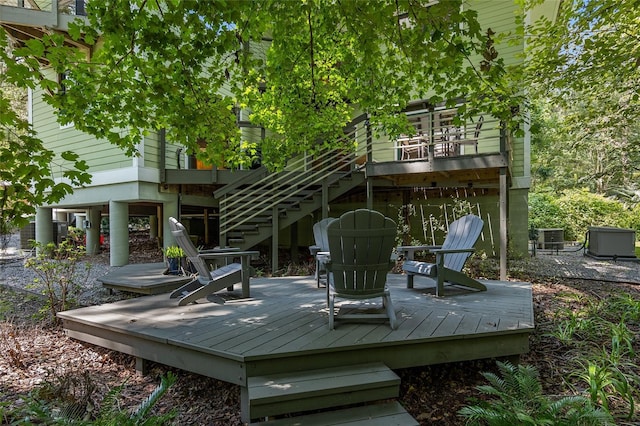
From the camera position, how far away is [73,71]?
149 inches

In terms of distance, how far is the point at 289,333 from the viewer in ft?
10.1

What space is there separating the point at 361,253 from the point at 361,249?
1.5 inches

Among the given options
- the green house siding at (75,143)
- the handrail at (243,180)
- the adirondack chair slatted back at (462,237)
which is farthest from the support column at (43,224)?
the adirondack chair slatted back at (462,237)

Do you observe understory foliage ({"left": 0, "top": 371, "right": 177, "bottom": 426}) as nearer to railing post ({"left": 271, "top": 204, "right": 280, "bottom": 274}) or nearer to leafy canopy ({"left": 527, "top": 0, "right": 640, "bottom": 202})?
railing post ({"left": 271, "top": 204, "right": 280, "bottom": 274})

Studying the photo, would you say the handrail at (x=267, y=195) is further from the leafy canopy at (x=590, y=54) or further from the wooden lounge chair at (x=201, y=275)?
the leafy canopy at (x=590, y=54)

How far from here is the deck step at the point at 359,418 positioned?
7.34 feet

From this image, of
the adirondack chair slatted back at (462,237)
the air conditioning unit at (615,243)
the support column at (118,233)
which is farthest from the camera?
the air conditioning unit at (615,243)

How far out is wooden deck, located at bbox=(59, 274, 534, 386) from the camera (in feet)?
8.85

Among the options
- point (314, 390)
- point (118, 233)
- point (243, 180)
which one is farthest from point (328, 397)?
point (118, 233)

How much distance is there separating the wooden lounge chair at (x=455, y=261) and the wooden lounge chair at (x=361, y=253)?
3.87ft

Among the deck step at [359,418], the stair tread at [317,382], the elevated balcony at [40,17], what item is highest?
the elevated balcony at [40,17]

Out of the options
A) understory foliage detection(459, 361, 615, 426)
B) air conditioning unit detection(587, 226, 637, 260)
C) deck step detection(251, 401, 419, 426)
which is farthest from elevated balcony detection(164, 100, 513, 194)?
deck step detection(251, 401, 419, 426)

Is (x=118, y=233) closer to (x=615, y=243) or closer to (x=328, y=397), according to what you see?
(x=328, y=397)

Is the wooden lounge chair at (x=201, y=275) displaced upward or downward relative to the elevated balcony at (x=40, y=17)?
downward
